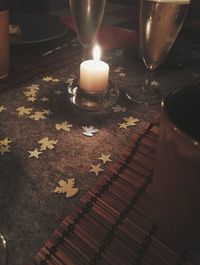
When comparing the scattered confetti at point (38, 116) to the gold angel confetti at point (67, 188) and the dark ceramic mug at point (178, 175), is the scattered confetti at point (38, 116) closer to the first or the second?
the gold angel confetti at point (67, 188)

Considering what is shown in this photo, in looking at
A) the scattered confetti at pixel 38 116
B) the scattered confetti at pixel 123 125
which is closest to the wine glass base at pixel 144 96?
the scattered confetti at pixel 123 125

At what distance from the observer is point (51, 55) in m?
0.93

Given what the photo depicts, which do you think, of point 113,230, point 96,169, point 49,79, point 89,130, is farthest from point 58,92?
point 113,230

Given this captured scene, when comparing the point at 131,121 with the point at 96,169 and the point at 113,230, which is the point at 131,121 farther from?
the point at 113,230

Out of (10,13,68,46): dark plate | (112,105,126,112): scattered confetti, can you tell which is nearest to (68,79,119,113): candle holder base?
(112,105,126,112): scattered confetti

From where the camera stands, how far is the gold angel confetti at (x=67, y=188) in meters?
0.44

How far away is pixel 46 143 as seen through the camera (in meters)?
0.55

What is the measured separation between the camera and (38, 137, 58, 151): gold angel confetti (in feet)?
1.77

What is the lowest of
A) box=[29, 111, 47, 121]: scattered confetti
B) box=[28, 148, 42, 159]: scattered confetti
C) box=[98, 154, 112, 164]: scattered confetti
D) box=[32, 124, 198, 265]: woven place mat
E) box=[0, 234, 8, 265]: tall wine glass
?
box=[29, 111, 47, 121]: scattered confetti

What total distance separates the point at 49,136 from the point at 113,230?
26cm

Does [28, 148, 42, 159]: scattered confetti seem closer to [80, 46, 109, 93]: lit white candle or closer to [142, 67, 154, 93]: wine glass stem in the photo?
[80, 46, 109, 93]: lit white candle

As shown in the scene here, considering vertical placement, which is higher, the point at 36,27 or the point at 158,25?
the point at 158,25

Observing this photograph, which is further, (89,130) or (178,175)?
(89,130)

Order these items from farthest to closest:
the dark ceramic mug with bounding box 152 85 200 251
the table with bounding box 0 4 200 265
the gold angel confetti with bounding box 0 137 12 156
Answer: the gold angel confetti with bounding box 0 137 12 156, the table with bounding box 0 4 200 265, the dark ceramic mug with bounding box 152 85 200 251
